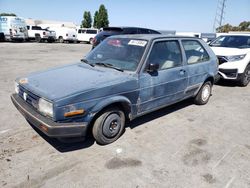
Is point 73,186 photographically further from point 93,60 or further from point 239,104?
point 239,104

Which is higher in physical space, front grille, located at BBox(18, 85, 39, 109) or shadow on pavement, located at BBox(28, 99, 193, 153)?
front grille, located at BBox(18, 85, 39, 109)

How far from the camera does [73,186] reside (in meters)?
2.67

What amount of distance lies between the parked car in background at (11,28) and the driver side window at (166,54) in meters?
22.6

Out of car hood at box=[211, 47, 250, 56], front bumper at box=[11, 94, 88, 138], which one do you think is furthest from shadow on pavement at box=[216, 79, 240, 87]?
front bumper at box=[11, 94, 88, 138]

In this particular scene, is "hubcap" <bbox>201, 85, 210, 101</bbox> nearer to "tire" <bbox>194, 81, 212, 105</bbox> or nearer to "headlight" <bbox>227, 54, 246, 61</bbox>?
"tire" <bbox>194, 81, 212, 105</bbox>

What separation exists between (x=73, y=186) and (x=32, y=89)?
1502 millimetres

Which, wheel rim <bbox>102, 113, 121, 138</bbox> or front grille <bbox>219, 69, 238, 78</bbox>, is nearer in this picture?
wheel rim <bbox>102, 113, 121, 138</bbox>

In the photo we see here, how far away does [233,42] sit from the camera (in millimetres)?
8125

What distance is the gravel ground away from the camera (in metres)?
2.81

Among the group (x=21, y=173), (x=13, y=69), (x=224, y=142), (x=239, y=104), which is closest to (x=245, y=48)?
(x=239, y=104)

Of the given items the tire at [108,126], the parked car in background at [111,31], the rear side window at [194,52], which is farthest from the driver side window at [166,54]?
the parked car in background at [111,31]

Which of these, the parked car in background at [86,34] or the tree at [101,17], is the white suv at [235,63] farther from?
the tree at [101,17]

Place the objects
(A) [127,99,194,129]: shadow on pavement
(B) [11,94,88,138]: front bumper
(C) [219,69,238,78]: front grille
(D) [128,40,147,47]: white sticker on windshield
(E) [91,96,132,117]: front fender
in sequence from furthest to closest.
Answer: (C) [219,69,238,78]: front grille, (A) [127,99,194,129]: shadow on pavement, (D) [128,40,147,47]: white sticker on windshield, (E) [91,96,132,117]: front fender, (B) [11,94,88,138]: front bumper

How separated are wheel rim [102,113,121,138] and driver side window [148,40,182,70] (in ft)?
3.73
